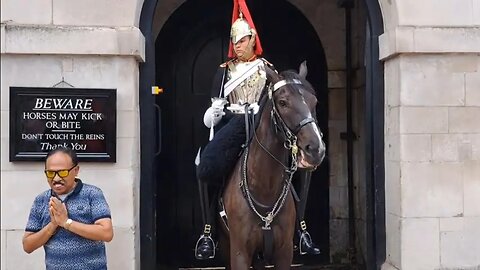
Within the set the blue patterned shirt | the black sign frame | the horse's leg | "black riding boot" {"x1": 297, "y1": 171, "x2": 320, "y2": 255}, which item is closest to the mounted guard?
"black riding boot" {"x1": 297, "y1": 171, "x2": 320, "y2": 255}

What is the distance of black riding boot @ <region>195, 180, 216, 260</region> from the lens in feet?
18.2

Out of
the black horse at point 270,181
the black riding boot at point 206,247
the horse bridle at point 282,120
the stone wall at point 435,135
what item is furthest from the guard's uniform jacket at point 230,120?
A: the stone wall at point 435,135

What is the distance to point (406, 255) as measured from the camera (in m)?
5.64

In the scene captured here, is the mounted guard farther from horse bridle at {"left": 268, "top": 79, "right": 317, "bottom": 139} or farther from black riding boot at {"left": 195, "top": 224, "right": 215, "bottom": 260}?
horse bridle at {"left": 268, "top": 79, "right": 317, "bottom": 139}

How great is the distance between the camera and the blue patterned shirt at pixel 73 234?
3762mm

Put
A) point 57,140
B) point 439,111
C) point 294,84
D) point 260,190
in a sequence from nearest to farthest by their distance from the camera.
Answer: point 294,84 < point 260,190 < point 57,140 < point 439,111

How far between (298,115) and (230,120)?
131 centimetres

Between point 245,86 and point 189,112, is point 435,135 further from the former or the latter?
point 189,112

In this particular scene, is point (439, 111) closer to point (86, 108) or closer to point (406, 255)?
point (406, 255)

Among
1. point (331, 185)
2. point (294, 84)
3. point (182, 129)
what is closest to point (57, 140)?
point (294, 84)

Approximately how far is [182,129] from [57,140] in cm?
289

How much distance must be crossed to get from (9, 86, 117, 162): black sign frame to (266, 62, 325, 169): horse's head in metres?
1.58

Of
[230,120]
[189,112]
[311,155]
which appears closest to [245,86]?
[230,120]

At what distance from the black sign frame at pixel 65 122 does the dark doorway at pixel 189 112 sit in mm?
2538
